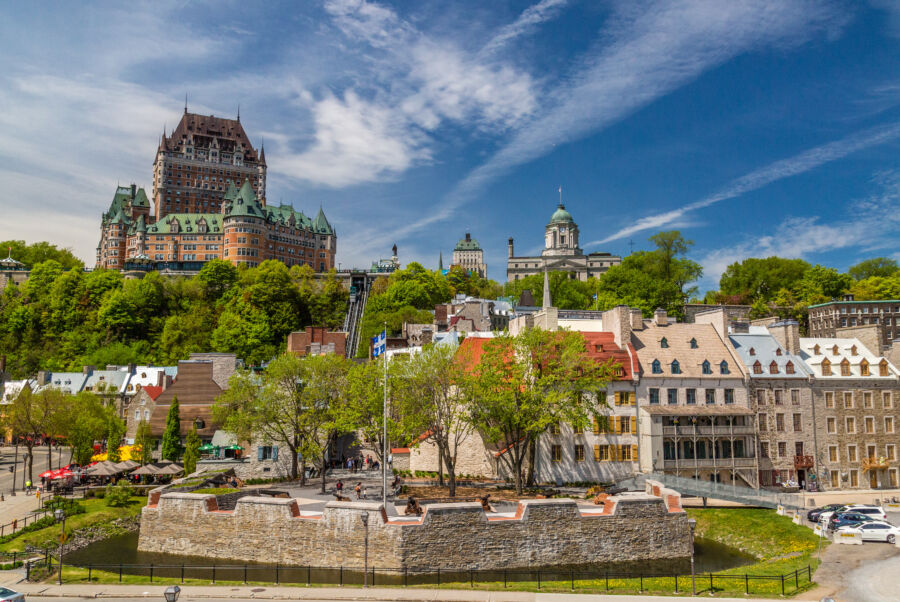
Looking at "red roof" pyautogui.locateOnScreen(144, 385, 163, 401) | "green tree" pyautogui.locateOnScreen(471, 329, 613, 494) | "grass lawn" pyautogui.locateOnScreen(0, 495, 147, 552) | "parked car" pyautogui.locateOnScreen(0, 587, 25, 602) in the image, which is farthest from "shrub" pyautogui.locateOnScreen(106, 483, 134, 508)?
"red roof" pyautogui.locateOnScreen(144, 385, 163, 401)

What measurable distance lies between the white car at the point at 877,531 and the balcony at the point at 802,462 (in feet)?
65.1

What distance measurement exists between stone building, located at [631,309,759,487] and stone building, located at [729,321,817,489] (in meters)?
1.24

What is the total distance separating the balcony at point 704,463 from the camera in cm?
4953

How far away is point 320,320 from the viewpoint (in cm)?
12788

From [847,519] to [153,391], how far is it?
7329cm

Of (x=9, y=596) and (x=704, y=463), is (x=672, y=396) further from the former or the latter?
→ (x=9, y=596)

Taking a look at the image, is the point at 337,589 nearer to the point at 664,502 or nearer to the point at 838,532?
the point at 664,502

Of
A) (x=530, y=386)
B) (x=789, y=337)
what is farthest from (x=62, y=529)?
(x=789, y=337)

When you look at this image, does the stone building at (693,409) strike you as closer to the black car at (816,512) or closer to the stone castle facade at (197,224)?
the black car at (816,512)

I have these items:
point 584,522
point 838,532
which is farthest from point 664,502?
point 838,532

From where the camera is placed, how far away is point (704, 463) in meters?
49.8

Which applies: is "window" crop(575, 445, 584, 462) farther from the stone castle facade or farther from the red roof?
the stone castle facade

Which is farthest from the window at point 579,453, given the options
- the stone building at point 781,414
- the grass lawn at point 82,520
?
the grass lawn at point 82,520

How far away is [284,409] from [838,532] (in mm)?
36381
